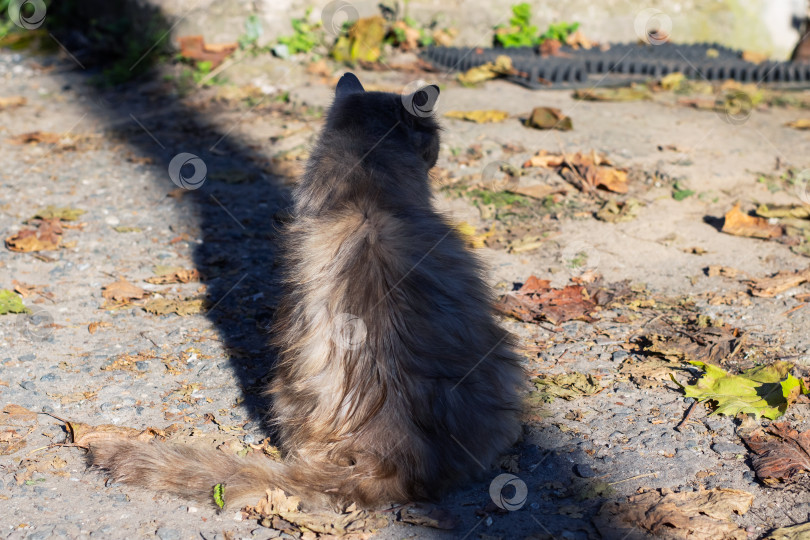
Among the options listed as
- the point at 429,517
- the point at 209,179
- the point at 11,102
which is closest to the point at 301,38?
the point at 209,179

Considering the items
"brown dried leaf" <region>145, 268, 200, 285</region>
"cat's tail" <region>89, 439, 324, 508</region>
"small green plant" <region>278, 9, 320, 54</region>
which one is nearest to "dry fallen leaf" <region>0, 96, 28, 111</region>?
"small green plant" <region>278, 9, 320, 54</region>

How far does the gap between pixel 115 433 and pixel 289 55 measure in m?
5.63

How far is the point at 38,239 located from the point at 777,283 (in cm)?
472

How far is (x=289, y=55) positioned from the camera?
8.15 metres

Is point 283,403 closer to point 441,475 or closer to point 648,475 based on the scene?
point 441,475

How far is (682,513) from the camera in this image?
2.79 meters

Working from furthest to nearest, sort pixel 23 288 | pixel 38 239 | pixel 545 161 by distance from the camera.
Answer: pixel 545 161 < pixel 38 239 < pixel 23 288

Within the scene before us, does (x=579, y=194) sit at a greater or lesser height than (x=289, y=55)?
lesser

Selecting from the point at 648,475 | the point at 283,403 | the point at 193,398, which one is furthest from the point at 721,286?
the point at 193,398

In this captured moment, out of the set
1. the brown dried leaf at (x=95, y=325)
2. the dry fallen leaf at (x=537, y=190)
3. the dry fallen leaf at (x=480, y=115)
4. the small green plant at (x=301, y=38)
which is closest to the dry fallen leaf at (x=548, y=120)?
the dry fallen leaf at (x=480, y=115)

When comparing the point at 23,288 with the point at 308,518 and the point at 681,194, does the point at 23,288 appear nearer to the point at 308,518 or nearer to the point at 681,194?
the point at 308,518

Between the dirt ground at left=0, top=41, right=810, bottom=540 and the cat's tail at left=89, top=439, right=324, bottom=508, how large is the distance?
0.23 feet

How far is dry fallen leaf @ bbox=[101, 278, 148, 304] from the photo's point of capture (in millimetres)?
4570

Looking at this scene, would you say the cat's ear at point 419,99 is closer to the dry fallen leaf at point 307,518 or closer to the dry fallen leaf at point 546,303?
the dry fallen leaf at point 546,303
